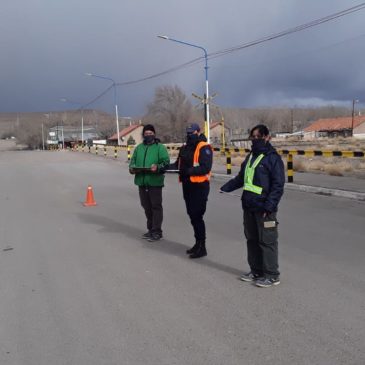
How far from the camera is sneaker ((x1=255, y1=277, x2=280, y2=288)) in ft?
17.5

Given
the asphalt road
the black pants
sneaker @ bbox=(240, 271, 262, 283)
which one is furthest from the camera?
the black pants

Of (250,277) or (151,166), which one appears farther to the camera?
(151,166)

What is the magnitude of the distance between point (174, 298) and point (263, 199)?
4.57 feet

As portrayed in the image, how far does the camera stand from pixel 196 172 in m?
6.39

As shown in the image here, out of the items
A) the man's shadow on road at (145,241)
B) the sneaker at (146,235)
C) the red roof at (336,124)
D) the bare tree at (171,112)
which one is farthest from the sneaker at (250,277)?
the red roof at (336,124)

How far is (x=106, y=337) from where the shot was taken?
4113mm

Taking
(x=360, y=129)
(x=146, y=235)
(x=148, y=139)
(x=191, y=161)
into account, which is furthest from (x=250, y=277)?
(x=360, y=129)

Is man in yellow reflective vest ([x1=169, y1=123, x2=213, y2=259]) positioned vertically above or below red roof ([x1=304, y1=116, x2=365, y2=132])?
below

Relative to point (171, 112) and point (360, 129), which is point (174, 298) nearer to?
point (171, 112)

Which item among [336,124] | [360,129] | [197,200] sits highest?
[336,124]

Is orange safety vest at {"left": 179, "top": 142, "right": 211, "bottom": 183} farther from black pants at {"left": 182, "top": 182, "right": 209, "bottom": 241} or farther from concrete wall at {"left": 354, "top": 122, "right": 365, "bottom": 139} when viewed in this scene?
concrete wall at {"left": 354, "top": 122, "right": 365, "bottom": 139}

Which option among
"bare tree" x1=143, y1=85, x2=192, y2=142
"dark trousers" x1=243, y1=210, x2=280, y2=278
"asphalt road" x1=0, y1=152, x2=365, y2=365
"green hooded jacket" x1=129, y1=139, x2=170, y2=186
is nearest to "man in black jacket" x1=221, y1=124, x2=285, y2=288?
"dark trousers" x1=243, y1=210, x2=280, y2=278

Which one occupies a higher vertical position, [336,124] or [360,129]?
[336,124]

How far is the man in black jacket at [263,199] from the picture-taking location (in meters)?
5.15
